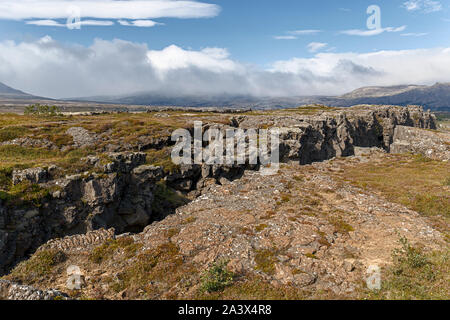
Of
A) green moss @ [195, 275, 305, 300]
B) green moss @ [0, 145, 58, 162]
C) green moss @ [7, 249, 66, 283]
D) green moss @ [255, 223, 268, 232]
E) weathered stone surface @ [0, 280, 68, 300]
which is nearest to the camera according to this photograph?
weathered stone surface @ [0, 280, 68, 300]

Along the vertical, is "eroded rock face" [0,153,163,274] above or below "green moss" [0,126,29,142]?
below

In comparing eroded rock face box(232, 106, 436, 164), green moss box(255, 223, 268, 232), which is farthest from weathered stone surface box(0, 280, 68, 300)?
eroded rock face box(232, 106, 436, 164)

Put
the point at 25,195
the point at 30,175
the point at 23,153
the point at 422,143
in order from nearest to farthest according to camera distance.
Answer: the point at 25,195, the point at 30,175, the point at 23,153, the point at 422,143

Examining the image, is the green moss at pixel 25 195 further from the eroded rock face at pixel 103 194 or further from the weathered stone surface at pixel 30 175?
the weathered stone surface at pixel 30 175

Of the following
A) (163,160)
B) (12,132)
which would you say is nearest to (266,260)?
(163,160)

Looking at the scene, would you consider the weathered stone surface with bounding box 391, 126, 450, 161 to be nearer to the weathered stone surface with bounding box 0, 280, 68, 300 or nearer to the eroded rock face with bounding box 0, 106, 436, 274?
the eroded rock face with bounding box 0, 106, 436, 274

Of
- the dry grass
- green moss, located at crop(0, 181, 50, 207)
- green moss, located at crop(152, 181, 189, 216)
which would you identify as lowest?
green moss, located at crop(152, 181, 189, 216)

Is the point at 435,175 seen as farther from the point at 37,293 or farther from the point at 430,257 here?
the point at 37,293

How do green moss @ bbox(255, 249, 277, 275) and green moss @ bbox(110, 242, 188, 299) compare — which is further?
green moss @ bbox(255, 249, 277, 275)

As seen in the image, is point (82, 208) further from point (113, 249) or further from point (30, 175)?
point (113, 249)

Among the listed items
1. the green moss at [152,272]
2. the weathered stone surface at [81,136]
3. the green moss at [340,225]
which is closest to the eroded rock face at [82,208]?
the green moss at [152,272]
